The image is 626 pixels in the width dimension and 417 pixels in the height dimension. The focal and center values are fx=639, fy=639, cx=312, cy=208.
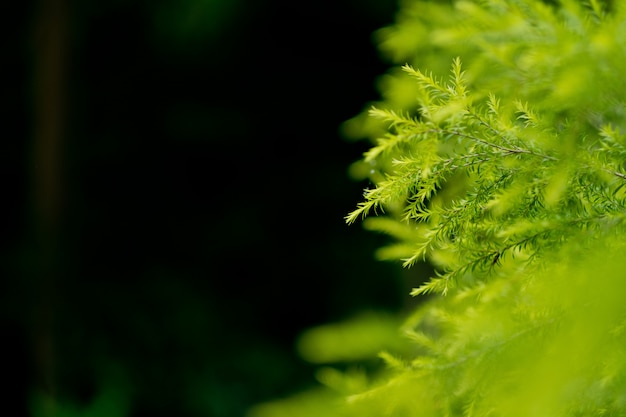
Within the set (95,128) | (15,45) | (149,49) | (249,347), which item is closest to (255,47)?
(149,49)

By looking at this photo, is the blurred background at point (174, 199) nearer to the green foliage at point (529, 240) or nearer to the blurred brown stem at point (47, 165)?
the blurred brown stem at point (47, 165)

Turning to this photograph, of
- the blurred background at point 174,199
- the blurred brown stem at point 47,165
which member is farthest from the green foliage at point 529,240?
the blurred brown stem at point 47,165

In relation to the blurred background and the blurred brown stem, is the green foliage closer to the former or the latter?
the blurred background

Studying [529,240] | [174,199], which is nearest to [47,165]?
[174,199]

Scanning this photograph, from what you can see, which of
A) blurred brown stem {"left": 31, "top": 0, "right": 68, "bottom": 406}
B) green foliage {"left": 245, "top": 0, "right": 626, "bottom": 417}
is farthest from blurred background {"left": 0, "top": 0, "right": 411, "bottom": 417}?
green foliage {"left": 245, "top": 0, "right": 626, "bottom": 417}

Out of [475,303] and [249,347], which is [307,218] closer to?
[249,347]

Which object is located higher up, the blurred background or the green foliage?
the blurred background

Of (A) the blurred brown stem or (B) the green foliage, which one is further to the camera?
(A) the blurred brown stem

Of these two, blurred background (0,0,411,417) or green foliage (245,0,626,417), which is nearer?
green foliage (245,0,626,417)
